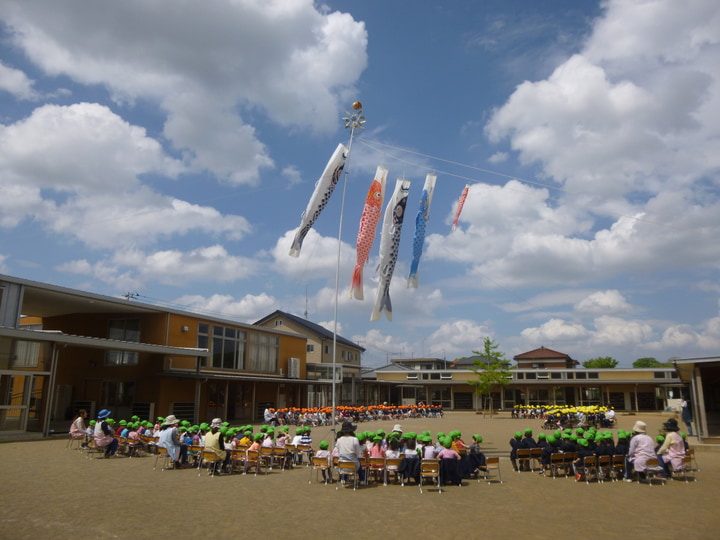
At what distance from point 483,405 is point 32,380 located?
36.9 metres

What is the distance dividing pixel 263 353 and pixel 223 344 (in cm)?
398

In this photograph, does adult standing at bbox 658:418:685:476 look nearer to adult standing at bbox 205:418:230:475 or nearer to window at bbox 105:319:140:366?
adult standing at bbox 205:418:230:475

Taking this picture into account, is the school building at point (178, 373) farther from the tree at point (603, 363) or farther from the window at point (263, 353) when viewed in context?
the tree at point (603, 363)

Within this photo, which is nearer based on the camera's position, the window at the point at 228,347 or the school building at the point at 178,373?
the school building at the point at 178,373

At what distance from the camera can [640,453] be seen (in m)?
11.3

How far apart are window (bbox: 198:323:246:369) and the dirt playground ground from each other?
15935 mm

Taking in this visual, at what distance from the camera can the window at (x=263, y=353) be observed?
32.2m

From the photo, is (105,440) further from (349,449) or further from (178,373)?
(178,373)

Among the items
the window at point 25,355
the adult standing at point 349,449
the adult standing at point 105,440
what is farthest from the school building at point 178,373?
the adult standing at point 105,440

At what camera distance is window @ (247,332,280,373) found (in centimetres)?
3222

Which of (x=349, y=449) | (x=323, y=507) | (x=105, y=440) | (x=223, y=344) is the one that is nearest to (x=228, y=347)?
(x=223, y=344)

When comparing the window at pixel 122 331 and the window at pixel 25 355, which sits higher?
the window at pixel 122 331

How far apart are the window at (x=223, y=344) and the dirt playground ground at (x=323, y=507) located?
15.9m

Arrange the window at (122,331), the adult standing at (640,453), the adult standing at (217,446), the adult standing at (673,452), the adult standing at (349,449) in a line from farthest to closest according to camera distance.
Result: 1. the window at (122,331)
2. the adult standing at (217,446)
3. the adult standing at (673,452)
4. the adult standing at (640,453)
5. the adult standing at (349,449)
